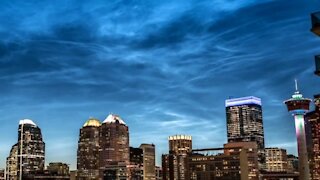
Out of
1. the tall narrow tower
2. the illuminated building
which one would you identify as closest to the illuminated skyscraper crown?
the tall narrow tower

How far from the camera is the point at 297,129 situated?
180625 millimetres

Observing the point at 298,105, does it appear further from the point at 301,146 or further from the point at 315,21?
the point at 315,21

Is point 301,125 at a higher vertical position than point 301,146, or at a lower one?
higher

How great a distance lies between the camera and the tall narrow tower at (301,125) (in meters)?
176

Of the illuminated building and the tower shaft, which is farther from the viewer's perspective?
the tower shaft

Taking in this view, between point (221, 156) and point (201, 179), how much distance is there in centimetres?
1205

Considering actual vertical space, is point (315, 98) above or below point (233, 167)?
above

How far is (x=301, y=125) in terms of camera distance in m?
178

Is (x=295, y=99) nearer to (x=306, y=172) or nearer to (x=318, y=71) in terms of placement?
(x=306, y=172)

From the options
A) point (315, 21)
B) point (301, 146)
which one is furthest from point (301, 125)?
point (315, 21)

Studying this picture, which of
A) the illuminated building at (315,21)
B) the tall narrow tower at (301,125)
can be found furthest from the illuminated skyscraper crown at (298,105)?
the illuminated building at (315,21)

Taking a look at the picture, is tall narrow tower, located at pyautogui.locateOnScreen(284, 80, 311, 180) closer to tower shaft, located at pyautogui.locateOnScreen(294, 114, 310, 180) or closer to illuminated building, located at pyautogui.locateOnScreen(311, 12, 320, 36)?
tower shaft, located at pyautogui.locateOnScreen(294, 114, 310, 180)

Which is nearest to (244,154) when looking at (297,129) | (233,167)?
(233,167)

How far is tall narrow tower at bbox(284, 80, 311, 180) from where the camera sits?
6944 inches
